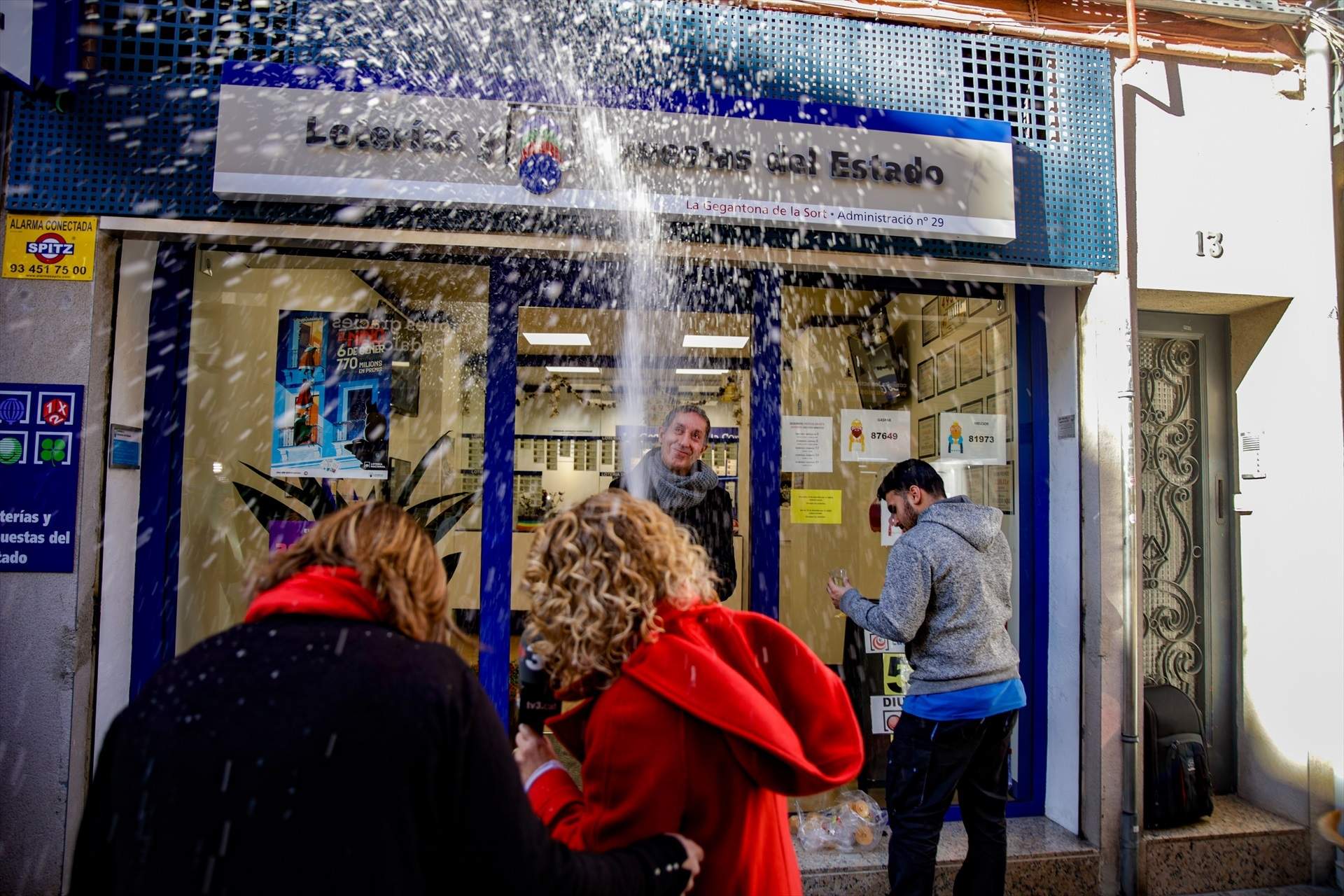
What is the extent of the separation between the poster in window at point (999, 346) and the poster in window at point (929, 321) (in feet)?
1.02

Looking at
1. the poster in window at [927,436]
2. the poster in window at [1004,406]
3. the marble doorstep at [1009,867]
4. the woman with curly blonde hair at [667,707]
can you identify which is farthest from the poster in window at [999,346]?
the woman with curly blonde hair at [667,707]

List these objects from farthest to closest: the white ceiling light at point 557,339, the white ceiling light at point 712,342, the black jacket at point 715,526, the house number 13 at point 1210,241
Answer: the white ceiling light at point 712,342 < the white ceiling light at point 557,339 < the house number 13 at point 1210,241 < the black jacket at point 715,526

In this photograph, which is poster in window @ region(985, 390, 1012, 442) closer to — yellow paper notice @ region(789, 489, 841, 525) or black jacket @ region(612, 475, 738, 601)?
yellow paper notice @ region(789, 489, 841, 525)

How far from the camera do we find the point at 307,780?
123cm

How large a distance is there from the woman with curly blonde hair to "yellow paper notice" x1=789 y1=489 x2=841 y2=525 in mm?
2975

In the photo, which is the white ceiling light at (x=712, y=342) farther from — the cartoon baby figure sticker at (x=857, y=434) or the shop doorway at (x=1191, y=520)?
the shop doorway at (x=1191, y=520)

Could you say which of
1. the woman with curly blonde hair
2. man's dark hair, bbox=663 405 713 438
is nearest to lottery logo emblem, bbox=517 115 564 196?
man's dark hair, bbox=663 405 713 438

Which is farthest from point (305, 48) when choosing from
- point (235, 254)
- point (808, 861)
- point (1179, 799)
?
point (1179, 799)

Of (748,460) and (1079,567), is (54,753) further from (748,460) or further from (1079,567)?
(1079,567)

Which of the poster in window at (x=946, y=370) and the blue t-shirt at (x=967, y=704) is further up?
the poster in window at (x=946, y=370)

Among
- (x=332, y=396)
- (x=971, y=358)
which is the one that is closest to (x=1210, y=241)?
(x=971, y=358)

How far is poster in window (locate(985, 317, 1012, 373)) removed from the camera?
4988 millimetres

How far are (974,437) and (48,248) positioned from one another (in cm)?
498

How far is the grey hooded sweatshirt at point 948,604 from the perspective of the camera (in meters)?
3.30
